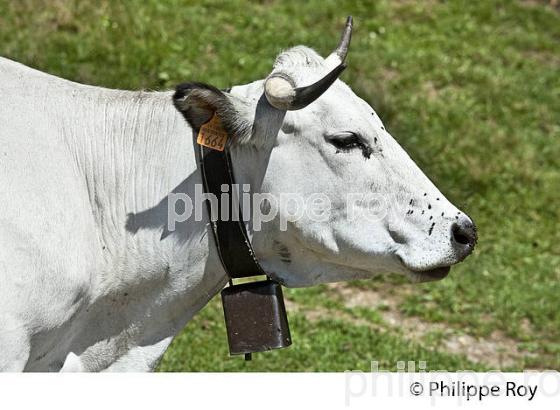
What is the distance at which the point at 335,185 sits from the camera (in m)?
4.00

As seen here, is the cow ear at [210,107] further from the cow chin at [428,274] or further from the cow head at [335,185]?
the cow chin at [428,274]

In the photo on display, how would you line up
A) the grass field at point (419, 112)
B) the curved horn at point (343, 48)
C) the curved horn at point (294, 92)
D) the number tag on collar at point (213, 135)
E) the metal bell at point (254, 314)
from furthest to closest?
the grass field at point (419, 112) → the curved horn at point (343, 48) → the metal bell at point (254, 314) → the number tag on collar at point (213, 135) → the curved horn at point (294, 92)

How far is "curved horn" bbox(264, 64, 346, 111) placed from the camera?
12.6 feet

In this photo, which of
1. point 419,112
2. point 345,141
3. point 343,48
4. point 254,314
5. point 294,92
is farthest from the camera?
point 419,112

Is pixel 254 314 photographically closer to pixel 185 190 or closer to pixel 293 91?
pixel 185 190

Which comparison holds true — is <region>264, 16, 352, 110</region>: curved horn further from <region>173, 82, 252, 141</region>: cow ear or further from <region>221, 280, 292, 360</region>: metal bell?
<region>221, 280, 292, 360</region>: metal bell

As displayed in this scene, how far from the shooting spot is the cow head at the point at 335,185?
156 inches

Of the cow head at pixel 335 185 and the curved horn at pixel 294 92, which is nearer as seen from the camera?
the curved horn at pixel 294 92

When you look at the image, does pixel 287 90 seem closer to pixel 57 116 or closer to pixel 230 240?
pixel 230 240

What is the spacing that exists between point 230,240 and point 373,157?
62 cm

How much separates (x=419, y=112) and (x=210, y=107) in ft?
22.5

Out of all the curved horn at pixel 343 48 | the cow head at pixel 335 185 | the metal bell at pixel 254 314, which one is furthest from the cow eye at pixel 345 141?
the metal bell at pixel 254 314

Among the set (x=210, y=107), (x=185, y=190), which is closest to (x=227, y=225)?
(x=185, y=190)

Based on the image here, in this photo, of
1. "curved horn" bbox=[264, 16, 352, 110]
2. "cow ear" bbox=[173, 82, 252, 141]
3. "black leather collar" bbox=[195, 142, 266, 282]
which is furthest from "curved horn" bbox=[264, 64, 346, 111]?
"black leather collar" bbox=[195, 142, 266, 282]
